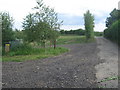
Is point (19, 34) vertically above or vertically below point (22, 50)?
above

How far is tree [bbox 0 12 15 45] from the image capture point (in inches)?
461

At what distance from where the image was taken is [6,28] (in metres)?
11.8

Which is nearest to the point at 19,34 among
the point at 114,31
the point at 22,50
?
the point at 22,50

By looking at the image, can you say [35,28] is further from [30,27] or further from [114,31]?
[114,31]

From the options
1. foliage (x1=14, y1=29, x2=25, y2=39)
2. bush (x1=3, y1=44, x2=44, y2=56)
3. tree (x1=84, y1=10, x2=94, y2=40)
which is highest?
tree (x1=84, y1=10, x2=94, y2=40)

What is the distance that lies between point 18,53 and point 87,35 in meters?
24.3

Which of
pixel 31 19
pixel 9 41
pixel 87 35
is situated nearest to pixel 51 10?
pixel 31 19

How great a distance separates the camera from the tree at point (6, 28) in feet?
38.4

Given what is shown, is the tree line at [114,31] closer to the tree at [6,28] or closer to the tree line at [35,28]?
the tree line at [35,28]

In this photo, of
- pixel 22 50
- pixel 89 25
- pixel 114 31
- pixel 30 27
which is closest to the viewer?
pixel 22 50

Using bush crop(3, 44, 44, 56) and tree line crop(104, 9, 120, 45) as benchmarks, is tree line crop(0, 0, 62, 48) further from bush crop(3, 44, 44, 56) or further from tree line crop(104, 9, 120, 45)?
tree line crop(104, 9, 120, 45)

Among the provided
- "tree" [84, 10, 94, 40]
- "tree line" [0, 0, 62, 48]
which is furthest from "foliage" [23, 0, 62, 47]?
"tree" [84, 10, 94, 40]

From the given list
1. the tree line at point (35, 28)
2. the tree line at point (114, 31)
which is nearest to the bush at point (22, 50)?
the tree line at point (35, 28)

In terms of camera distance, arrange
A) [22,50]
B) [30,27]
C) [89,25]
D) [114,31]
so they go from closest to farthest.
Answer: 1. [22,50]
2. [30,27]
3. [114,31]
4. [89,25]
